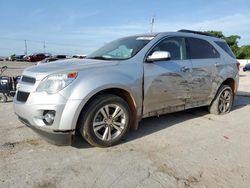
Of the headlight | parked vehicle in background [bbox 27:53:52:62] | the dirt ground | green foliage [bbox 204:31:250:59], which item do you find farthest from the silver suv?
green foliage [bbox 204:31:250:59]

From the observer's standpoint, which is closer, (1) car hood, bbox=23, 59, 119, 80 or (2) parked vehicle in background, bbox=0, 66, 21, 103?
(1) car hood, bbox=23, 59, 119, 80

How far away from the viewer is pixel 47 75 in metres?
3.77

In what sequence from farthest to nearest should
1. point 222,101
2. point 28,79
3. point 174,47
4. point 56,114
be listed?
1. point 222,101
2. point 174,47
3. point 28,79
4. point 56,114

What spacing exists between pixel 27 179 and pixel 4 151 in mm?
1001

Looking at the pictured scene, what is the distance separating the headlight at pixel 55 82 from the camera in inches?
145

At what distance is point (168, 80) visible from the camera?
A: 4.80 metres

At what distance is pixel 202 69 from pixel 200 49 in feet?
1.51

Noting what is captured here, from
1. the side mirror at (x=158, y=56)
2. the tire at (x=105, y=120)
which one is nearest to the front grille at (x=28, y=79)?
the tire at (x=105, y=120)

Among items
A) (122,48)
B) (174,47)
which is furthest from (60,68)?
→ (174,47)

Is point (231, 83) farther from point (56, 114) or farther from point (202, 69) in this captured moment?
point (56, 114)

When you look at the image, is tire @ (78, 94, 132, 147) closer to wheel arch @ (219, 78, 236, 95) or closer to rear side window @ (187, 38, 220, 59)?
rear side window @ (187, 38, 220, 59)

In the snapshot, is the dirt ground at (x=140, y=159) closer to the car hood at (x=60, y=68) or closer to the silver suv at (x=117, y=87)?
the silver suv at (x=117, y=87)

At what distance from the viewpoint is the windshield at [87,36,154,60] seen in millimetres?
4625

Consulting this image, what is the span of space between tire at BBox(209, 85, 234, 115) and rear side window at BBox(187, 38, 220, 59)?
809 millimetres
